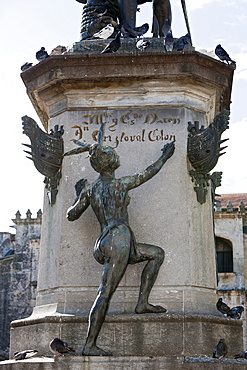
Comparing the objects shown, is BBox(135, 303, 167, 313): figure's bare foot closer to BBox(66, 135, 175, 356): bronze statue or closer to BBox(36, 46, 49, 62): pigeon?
BBox(66, 135, 175, 356): bronze statue

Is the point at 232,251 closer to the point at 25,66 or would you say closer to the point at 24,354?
the point at 25,66

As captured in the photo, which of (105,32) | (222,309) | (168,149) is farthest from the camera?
(105,32)

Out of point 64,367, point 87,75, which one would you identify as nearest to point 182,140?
point 87,75

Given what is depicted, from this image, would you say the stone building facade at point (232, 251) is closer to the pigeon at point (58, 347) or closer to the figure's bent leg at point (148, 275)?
the figure's bent leg at point (148, 275)

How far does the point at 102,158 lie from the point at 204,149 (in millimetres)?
1234

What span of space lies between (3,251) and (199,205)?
40882 mm

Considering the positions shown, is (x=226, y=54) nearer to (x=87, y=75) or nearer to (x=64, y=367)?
(x=87, y=75)

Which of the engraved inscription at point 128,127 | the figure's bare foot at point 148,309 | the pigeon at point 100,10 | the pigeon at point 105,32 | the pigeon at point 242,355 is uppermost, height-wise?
the pigeon at point 100,10

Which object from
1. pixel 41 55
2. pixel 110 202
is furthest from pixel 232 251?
pixel 110 202

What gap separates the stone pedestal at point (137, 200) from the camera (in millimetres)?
7020

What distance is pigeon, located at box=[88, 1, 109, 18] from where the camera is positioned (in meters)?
8.88

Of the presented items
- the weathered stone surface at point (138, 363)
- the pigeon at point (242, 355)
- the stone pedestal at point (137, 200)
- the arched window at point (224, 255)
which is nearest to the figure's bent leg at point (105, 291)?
the weathered stone surface at point (138, 363)

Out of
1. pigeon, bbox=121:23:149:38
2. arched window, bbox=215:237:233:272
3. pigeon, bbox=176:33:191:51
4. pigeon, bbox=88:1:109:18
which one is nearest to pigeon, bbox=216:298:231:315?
pigeon, bbox=176:33:191:51

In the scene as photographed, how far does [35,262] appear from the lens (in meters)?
41.5
